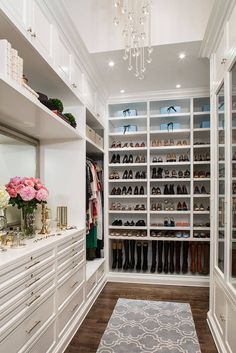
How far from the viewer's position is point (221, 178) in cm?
217

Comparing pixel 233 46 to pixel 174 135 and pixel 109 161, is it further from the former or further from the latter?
pixel 109 161

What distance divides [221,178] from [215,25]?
1320 millimetres

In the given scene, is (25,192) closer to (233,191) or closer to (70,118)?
(70,118)

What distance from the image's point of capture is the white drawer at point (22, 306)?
4.32ft

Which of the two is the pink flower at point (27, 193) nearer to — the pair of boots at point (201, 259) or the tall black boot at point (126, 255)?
the tall black boot at point (126, 255)

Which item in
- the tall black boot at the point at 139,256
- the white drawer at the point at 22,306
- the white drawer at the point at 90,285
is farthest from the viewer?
the tall black boot at the point at 139,256

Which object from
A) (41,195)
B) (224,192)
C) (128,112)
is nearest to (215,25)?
(224,192)

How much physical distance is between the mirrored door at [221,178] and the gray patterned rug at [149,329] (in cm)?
74

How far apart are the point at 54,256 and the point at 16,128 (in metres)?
1.24

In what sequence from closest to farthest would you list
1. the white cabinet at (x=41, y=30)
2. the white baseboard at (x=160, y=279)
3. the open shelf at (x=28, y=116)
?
the open shelf at (x=28, y=116), the white cabinet at (x=41, y=30), the white baseboard at (x=160, y=279)

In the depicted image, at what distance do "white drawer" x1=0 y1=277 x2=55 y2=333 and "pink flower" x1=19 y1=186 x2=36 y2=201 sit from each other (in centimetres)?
64

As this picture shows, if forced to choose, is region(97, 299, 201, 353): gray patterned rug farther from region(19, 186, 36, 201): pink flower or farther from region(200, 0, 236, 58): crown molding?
region(200, 0, 236, 58): crown molding

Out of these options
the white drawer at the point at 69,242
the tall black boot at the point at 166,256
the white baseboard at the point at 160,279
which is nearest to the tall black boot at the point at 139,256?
the white baseboard at the point at 160,279

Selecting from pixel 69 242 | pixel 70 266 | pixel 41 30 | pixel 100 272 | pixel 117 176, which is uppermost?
pixel 41 30
